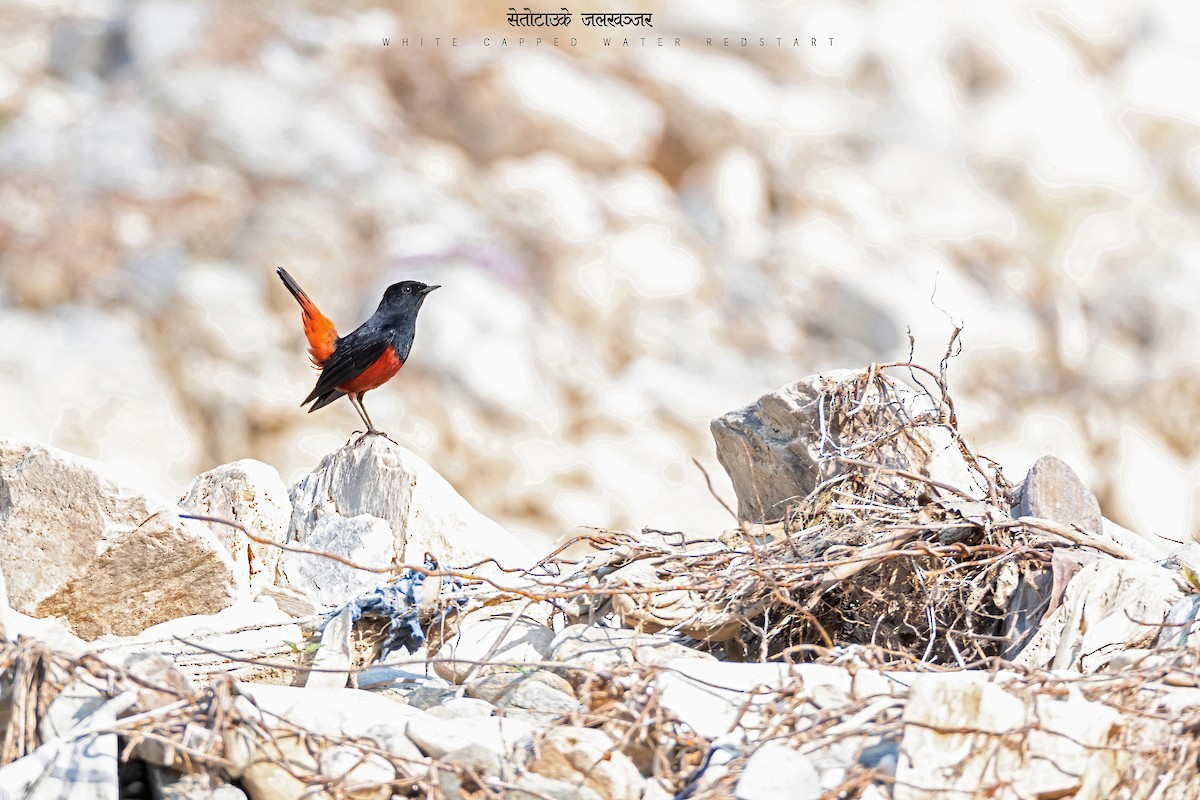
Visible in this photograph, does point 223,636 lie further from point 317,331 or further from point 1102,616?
point 317,331

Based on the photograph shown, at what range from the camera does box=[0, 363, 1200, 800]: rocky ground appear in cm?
266

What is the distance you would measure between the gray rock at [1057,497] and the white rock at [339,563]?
1885mm

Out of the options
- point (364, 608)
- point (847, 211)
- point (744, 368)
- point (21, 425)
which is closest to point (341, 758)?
point (364, 608)

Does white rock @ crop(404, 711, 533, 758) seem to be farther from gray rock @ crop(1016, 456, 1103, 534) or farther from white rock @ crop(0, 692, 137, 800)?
gray rock @ crop(1016, 456, 1103, 534)

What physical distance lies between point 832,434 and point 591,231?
12.7 metres

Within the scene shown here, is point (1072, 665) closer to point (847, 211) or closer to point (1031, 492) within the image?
point (1031, 492)

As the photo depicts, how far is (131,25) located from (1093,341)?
12671mm

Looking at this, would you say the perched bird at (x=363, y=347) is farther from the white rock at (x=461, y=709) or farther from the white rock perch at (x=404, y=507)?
the white rock at (x=461, y=709)

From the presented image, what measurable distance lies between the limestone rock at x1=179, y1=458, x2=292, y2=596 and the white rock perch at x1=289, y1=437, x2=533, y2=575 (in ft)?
0.47

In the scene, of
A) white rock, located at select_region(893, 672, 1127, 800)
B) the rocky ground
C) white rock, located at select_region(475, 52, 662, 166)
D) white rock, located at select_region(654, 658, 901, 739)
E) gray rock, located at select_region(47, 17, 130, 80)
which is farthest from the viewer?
white rock, located at select_region(475, 52, 662, 166)

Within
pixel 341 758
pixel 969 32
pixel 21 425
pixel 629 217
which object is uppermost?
pixel 969 32

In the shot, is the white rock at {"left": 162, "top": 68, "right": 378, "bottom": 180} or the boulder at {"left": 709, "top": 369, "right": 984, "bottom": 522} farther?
the white rock at {"left": 162, "top": 68, "right": 378, "bottom": 180}

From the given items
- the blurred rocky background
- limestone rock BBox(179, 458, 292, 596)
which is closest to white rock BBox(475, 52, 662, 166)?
the blurred rocky background

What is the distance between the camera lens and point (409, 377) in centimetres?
1358
